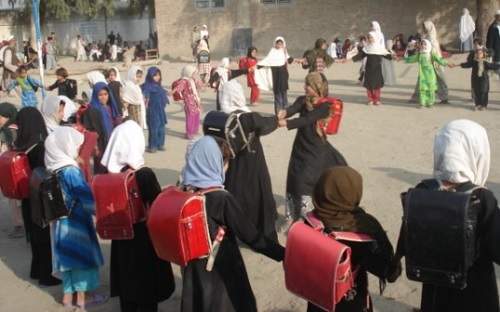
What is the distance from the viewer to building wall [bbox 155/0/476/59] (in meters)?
25.4

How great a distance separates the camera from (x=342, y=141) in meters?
9.84

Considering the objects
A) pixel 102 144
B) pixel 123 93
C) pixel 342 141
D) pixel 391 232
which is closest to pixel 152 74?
pixel 123 93

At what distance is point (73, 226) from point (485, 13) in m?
18.9

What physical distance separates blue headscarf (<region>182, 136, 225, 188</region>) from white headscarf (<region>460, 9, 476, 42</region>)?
70.0 ft

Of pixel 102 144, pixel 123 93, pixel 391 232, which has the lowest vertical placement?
pixel 391 232

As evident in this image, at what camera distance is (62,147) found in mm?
4414

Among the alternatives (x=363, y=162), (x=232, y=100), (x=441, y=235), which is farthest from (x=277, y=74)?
(x=441, y=235)

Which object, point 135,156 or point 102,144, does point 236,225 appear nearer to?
point 135,156

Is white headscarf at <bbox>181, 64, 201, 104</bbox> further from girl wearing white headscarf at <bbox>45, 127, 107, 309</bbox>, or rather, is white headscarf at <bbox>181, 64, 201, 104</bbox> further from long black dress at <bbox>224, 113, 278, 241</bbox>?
girl wearing white headscarf at <bbox>45, 127, 107, 309</bbox>

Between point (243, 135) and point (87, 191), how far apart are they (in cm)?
132

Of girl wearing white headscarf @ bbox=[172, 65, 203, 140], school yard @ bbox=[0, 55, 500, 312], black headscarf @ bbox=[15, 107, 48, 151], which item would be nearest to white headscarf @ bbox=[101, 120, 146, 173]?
school yard @ bbox=[0, 55, 500, 312]

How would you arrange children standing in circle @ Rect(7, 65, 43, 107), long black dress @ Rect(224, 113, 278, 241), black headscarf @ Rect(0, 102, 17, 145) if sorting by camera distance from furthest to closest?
children standing in circle @ Rect(7, 65, 43, 107)
black headscarf @ Rect(0, 102, 17, 145)
long black dress @ Rect(224, 113, 278, 241)

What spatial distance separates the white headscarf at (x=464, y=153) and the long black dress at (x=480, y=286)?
105mm

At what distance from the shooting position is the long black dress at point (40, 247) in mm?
5129
